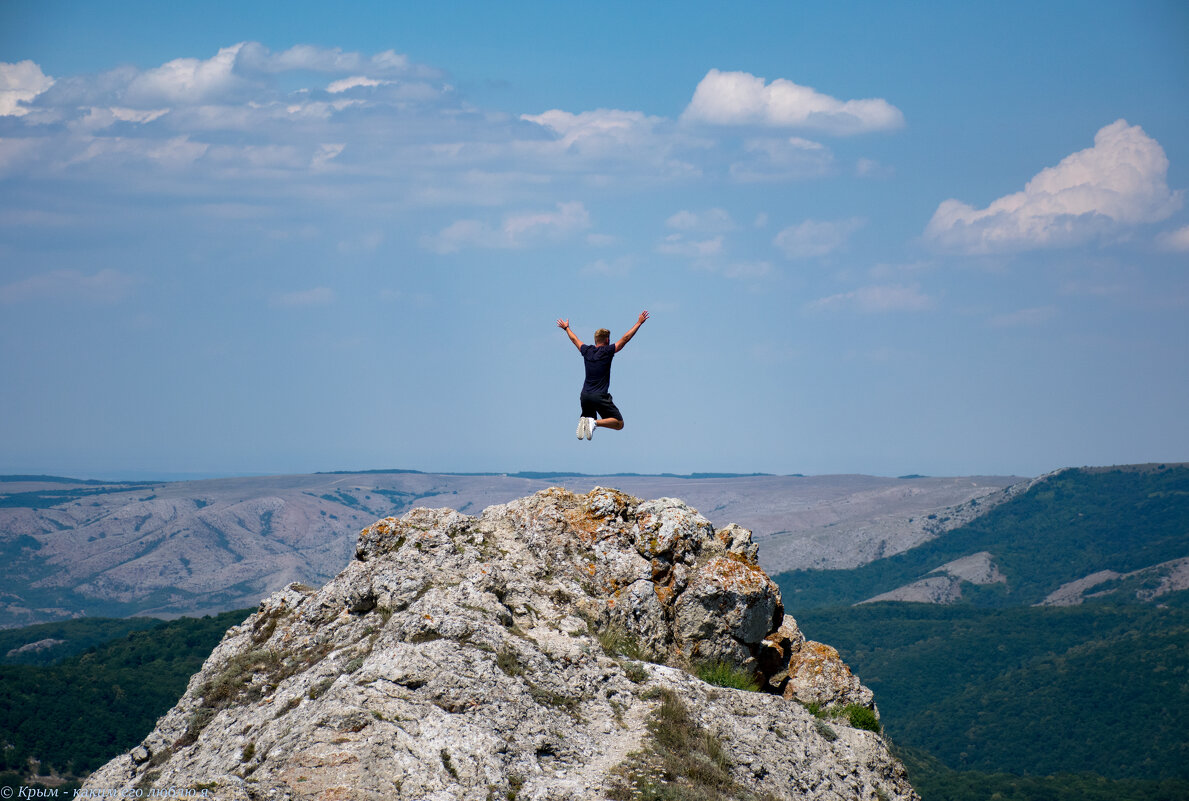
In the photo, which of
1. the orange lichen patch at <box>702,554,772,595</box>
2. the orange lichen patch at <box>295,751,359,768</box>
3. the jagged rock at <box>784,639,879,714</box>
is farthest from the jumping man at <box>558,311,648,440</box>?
the orange lichen patch at <box>295,751,359,768</box>

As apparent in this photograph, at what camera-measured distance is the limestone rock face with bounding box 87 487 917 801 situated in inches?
534

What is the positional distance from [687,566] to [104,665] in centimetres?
12142

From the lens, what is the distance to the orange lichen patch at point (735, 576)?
20484mm

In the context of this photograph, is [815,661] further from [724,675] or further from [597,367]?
[597,367]

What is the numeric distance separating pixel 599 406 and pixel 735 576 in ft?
Answer: 16.6

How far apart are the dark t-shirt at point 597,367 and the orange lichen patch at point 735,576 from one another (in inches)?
184

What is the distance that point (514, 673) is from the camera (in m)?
15.8

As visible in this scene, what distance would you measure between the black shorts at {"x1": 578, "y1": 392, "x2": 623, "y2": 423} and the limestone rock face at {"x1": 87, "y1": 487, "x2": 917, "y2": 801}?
2.00m

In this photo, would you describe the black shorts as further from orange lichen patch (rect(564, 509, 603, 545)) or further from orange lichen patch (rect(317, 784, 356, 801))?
orange lichen patch (rect(317, 784, 356, 801))

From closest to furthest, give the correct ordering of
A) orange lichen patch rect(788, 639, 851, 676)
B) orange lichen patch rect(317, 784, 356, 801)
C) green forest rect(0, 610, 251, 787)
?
orange lichen patch rect(317, 784, 356, 801) < orange lichen patch rect(788, 639, 851, 676) < green forest rect(0, 610, 251, 787)

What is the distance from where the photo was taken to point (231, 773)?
44.1 feet

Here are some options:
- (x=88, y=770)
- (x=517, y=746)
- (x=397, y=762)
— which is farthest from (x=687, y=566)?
(x=88, y=770)

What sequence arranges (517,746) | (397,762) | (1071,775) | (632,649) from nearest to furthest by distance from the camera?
(397,762) < (517,746) < (632,649) < (1071,775)

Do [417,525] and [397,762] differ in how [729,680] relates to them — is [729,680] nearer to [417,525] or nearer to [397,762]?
[417,525]
